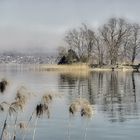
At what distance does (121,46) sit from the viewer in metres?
119

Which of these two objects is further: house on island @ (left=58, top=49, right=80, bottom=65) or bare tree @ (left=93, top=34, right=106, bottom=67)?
bare tree @ (left=93, top=34, right=106, bottom=67)

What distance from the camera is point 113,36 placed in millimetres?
114750

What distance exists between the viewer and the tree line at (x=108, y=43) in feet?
375

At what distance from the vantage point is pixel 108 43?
374 ft

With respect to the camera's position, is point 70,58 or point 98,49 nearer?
point 70,58

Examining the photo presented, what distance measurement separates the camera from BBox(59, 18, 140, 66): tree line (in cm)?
11438

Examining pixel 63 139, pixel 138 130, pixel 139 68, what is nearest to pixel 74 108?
pixel 63 139

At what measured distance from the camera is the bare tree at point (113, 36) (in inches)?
4488

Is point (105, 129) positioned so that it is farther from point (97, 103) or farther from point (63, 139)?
point (97, 103)

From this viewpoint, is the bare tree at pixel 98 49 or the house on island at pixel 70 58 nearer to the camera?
the house on island at pixel 70 58

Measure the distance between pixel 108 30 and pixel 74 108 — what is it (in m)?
105

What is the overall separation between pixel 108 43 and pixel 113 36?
2.08m

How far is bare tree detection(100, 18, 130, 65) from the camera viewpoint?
374 ft

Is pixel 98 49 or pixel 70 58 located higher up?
pixel 98 49
